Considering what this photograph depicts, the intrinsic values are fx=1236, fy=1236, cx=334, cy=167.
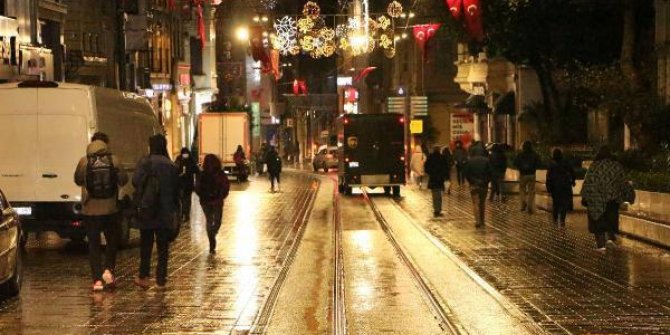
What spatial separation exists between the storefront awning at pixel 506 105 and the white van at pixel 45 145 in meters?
37.1

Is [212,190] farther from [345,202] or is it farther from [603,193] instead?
[345,202]

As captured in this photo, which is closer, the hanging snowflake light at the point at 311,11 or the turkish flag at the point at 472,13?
the turkish flag at the point at 472,13

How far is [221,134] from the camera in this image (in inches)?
2237

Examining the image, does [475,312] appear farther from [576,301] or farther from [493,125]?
[493,125]

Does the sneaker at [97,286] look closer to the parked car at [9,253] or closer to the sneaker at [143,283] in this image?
the sneaker at [143,283]

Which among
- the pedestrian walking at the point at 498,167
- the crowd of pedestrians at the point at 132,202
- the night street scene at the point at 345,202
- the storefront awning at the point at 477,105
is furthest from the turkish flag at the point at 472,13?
the storefront awning at the point at 477,105

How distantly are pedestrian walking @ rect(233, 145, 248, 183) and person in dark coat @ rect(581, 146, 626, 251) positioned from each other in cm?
3402

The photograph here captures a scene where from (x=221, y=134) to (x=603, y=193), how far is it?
38.1m

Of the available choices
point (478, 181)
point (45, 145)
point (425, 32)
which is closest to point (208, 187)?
point (45, 145)

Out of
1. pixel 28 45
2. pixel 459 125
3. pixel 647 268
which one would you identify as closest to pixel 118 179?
pixel 647 268

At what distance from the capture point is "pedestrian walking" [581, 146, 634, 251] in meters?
20.0

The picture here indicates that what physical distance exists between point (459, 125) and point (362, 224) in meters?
29.4

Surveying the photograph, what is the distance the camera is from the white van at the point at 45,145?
1962 cm

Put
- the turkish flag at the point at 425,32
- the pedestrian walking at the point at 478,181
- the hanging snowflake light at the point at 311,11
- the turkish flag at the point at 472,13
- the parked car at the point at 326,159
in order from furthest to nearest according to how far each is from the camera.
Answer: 1. the parked car at the point at 326,159
2. the turkish flag at the point at 425,32
3. the hanging snowflake light at the point at 311,11
4. the turkish flag at the point at 472,13
5. the pedestrian walking at the point at 478,181
